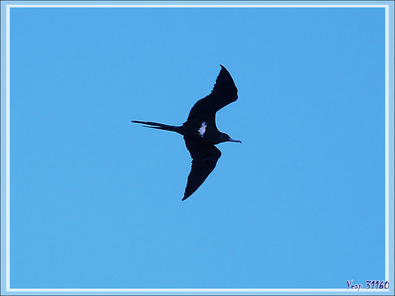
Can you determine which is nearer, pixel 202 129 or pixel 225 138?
pixel 202 129

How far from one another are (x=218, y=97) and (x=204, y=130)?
563 millimetres

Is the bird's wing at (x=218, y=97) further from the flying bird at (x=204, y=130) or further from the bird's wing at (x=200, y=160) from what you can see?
the bird's wing at (x=200, y=160)

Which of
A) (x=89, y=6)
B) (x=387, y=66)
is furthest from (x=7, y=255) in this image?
(x=387, y=66)

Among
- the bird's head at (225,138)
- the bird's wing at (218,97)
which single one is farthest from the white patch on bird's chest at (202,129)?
the bird's head at (225,138)

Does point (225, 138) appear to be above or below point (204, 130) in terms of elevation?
below

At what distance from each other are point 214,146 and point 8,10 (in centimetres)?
372

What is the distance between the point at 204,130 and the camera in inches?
286

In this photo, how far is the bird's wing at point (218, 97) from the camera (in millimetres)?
6785

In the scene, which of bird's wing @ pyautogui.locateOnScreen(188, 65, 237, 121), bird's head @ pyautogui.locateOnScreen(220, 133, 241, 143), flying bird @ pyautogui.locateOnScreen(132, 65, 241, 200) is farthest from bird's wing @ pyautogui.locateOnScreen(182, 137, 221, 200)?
bird's wing @ pyautogui.locateOnScreen(188, 65, 237, 121)

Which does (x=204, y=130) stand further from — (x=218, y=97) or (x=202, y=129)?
(x=218, y=97)

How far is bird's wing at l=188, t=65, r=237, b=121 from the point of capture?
6785 mm

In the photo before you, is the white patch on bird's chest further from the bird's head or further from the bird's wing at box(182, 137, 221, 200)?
the bird's head

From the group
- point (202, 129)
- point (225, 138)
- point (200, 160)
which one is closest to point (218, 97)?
point (202, 129)

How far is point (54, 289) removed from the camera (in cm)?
660
